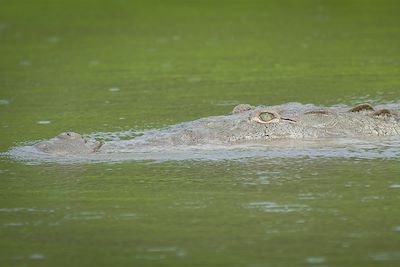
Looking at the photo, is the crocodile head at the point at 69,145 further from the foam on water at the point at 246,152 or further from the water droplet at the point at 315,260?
the water droplet at the point at 315,260

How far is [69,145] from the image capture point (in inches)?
387

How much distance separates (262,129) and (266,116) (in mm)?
131

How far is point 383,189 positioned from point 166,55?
339 inches

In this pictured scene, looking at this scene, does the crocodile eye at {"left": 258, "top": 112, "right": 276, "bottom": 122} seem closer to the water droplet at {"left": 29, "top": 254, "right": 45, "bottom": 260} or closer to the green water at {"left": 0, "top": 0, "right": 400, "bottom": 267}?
the green water at {"left": 0, "top": 0, "right": 400, "bottom": 267}

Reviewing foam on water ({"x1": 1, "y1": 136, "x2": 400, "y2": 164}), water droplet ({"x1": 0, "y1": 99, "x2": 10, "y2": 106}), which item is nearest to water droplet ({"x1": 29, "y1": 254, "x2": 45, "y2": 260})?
foam on water ({"x1": 1, "y1": 136, "x2": 400, "y2": 164})

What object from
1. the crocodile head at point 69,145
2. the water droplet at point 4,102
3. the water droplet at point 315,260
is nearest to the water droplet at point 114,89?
the water droplet at point 4,102

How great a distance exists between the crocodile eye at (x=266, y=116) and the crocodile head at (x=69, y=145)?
153cm

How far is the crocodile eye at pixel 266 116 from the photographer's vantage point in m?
10.2

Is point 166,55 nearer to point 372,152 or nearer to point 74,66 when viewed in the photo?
point 74,66

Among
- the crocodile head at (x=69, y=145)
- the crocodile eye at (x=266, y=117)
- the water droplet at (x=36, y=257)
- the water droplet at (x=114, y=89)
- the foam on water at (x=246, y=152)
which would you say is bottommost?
the water droplet at (x=36, y=257)

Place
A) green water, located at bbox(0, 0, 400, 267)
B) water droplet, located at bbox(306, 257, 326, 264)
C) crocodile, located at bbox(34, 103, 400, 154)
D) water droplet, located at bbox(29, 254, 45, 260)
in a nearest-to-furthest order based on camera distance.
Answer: water droplet, located at bbox(306, 257, 326, 264) → water droplet, located at bbox(29, 254, 45, 260) → green water, located at bbox(0, 0, 400, 267) → crocodile, located at bbox(34, 103, 400, 154)

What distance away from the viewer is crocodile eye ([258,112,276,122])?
33.4 feet

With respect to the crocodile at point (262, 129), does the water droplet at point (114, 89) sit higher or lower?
higher

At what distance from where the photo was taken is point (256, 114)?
400 inches
